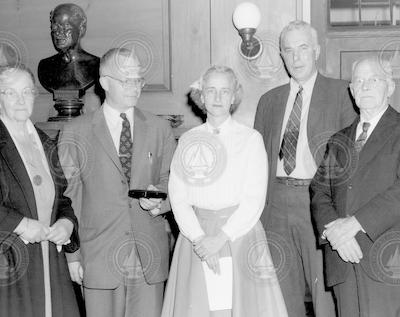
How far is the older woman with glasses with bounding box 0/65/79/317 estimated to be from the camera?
7.34 feet

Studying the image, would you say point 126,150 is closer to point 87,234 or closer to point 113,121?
point 113,121

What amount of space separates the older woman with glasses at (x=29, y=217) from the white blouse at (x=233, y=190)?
1.63 feet

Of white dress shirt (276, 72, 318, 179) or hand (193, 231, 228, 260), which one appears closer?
hand (193, 231, 228, 260)

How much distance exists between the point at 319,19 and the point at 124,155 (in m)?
1.84

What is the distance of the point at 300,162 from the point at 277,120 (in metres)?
0.28

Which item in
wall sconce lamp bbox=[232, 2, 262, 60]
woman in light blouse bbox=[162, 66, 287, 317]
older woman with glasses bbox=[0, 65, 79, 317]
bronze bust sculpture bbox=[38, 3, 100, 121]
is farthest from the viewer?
wall sconce lamp bbox=[232, 2, 262, 60]

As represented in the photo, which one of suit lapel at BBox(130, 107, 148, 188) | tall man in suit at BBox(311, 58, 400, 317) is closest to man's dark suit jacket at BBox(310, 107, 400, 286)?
tall man in suit at BBox(311, 58, 400, 317)

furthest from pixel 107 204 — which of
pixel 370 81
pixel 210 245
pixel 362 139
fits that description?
pixel 370 81

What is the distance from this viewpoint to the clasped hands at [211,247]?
2.43m

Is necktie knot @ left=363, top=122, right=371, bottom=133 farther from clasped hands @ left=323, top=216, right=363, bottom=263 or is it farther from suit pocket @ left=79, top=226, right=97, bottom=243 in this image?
suit pocket @ left=79, top=226, right=97, bottom=243

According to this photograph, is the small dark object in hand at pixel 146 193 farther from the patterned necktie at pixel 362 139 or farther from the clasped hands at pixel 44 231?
the patterned necktie at pixel 362 139

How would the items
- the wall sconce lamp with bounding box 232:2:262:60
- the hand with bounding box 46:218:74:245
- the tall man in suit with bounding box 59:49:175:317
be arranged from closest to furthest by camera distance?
the hand with bounding box 46:218:74:245 < the tall man in suit with bounding box 59:49:175:317 < the wall sconce lamp with bounding box 232:2:262:60

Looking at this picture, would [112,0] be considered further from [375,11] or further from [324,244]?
[324,244]

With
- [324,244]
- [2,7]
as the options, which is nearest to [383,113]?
[324,244]
